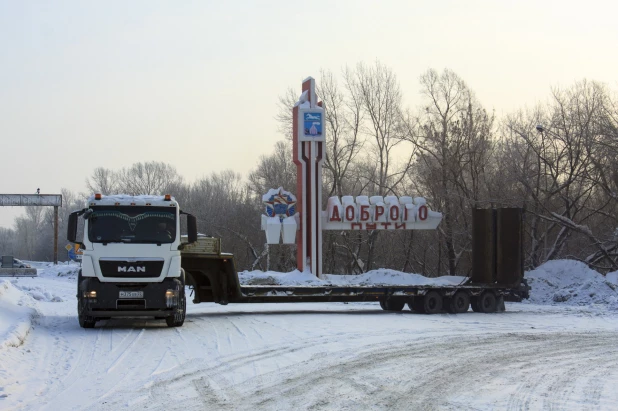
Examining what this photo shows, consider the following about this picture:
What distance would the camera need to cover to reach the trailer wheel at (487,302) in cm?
2356

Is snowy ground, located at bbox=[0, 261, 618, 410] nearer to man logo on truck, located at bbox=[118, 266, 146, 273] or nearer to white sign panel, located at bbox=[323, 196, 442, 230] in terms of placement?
man logo on truck, located at bbox=[118, 266, 146, 273]

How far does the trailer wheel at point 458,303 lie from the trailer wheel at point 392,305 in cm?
146

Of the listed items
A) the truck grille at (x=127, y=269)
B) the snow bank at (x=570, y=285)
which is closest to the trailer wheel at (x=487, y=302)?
the snow bank at (x=570, y=285)

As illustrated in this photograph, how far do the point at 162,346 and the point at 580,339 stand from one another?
8.92 m

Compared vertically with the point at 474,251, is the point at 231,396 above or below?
below

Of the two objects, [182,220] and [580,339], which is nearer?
[580,339]

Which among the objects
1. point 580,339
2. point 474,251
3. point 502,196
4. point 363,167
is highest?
point 363,167

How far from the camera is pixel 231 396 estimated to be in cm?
919

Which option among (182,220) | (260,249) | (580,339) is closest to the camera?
(580,339)

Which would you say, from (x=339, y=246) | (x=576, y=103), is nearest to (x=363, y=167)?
(x=339, y=246)

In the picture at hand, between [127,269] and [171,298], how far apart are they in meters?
1.16

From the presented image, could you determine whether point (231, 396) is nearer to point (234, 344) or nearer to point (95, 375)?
point (95, 375)

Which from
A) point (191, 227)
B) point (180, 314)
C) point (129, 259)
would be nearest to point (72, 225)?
point (129, 259)

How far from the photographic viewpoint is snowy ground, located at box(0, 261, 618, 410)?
903cm
